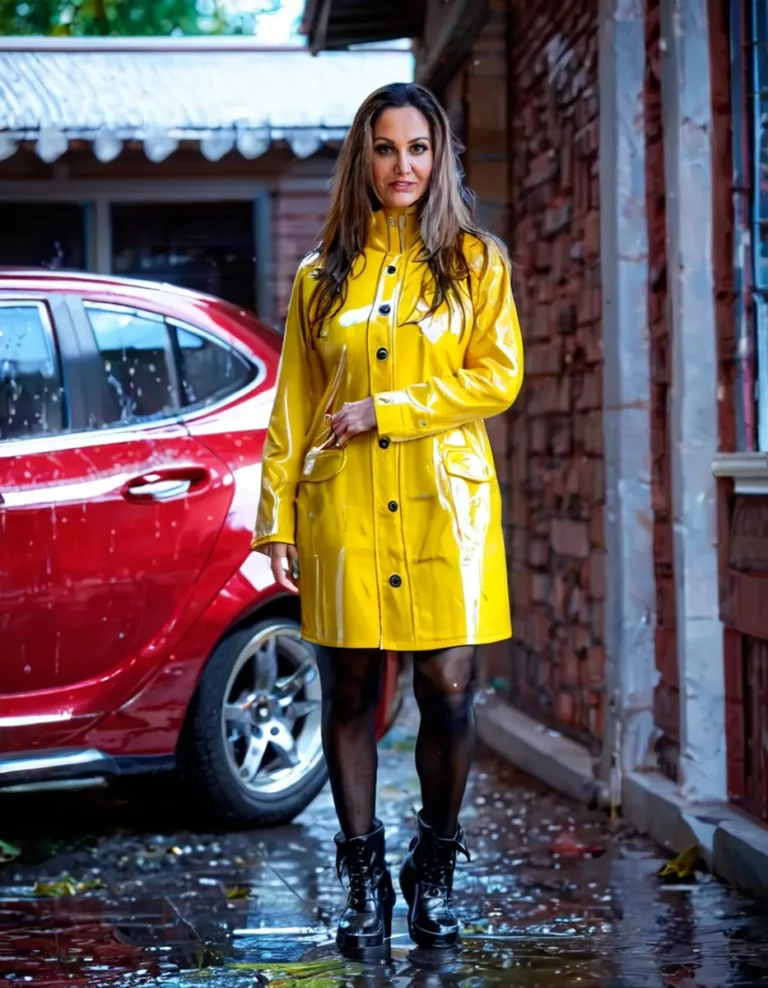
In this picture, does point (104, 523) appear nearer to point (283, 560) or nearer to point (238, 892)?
point (238, 892)

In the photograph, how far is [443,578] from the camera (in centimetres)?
407

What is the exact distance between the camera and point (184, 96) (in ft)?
36.6

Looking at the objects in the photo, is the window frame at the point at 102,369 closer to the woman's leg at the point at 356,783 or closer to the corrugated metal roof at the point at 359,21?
the woman's leg at the point at 356,783

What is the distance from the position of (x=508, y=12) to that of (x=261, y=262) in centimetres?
346

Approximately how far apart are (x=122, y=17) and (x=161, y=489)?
14.7 metres

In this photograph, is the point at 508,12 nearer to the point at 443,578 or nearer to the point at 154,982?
the point at 443,578

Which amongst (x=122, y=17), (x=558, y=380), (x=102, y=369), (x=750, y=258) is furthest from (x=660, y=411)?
(x=122, y=17)

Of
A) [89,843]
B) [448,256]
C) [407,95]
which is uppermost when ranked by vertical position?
[407,95]

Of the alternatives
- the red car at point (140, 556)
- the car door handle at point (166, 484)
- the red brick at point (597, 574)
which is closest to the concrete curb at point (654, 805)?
the red brick at point (597, 574)

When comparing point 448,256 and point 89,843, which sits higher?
point 448,256

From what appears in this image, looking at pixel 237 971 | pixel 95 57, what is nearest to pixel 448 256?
pixel 237 971

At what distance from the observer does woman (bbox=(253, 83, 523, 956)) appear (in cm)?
407

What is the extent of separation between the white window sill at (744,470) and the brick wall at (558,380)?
3.80 ft

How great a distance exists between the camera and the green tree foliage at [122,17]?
58.0 feet
